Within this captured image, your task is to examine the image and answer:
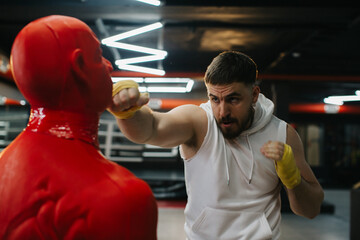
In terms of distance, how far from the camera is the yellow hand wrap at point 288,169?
1326 millimetres

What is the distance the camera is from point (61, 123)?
2.53 ft

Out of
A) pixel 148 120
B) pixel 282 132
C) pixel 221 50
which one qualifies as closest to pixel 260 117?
pixel 282 132

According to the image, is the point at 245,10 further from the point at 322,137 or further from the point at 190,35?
the point at 322,137

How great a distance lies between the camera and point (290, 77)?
280 inches

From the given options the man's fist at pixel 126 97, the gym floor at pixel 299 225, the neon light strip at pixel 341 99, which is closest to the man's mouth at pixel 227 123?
the man's fist at pixel 126 97

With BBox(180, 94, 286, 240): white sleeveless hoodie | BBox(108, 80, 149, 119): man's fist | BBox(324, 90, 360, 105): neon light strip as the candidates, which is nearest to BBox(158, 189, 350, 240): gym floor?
BBox(180, 94, 286, 240): white sleeveless hoodie

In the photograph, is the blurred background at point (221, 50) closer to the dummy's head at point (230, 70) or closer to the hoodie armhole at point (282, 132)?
the dummy's head at point (230, 70)

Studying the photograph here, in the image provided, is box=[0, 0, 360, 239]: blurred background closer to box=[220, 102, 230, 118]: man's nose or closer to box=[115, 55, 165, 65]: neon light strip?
box=[115, 55, 165, 65]: neon light strip

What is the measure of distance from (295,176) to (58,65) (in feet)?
3.48

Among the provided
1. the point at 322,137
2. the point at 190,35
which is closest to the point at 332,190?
the point at 322,137

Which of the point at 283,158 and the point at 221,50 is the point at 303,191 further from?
the point at 221,50

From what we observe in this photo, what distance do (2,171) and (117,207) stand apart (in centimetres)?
26

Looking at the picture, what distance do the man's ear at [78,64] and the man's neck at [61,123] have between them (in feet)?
0.30

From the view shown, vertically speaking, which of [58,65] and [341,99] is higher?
[341,99]
